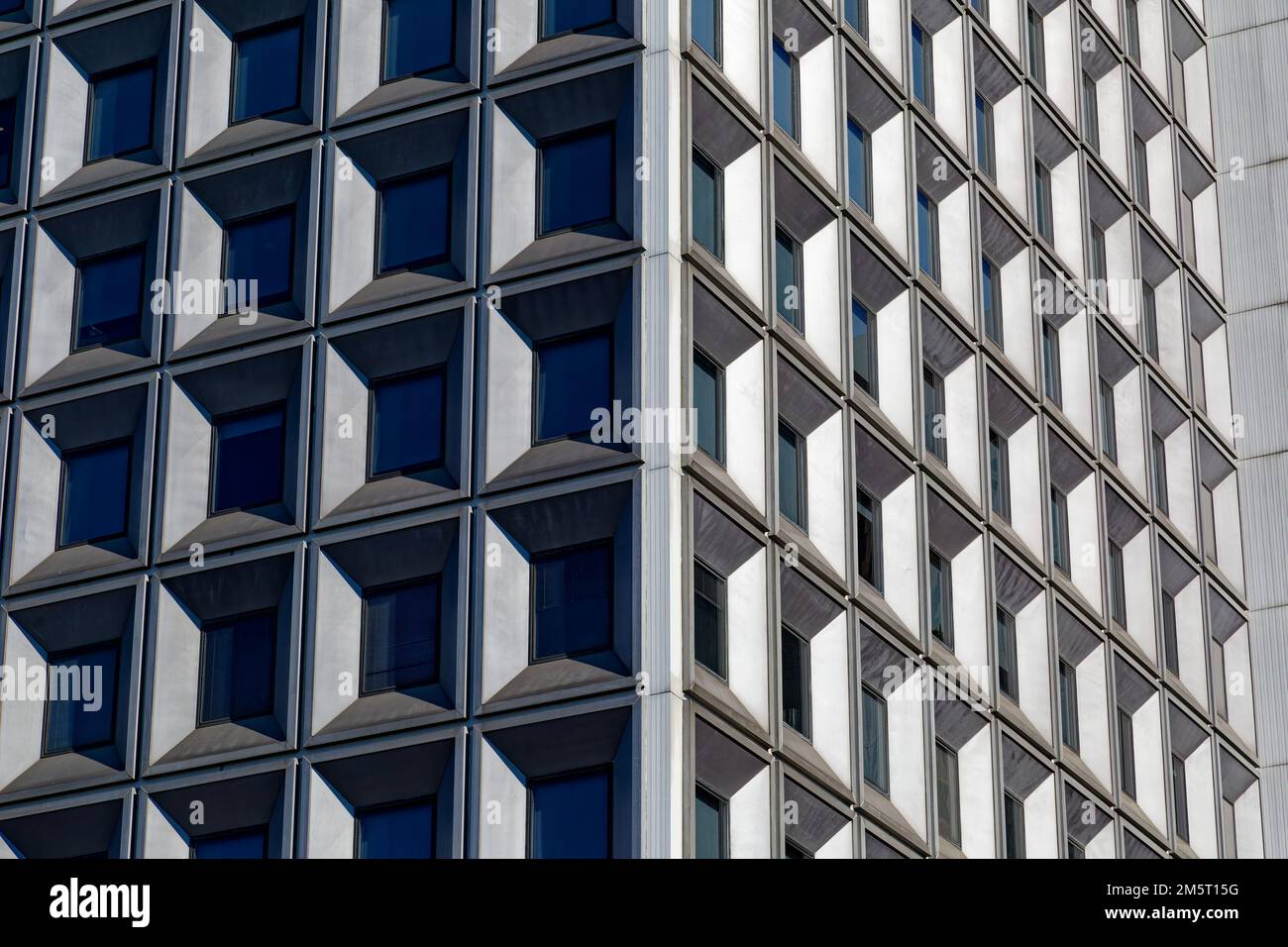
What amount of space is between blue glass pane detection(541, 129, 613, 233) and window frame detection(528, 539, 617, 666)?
5601 mm

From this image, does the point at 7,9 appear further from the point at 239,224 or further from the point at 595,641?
Answer: the point at 595,641

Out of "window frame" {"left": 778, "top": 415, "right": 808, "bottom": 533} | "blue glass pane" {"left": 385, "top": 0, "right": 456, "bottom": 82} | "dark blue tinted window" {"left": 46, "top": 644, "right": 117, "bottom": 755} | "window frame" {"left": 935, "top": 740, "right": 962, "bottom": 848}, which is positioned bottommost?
"window frame" {"left": 935, "top": 740, "right": 962, "bottom": 848}

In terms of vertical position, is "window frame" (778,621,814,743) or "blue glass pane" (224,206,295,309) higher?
"blue glass pane" (224,206,295,309)

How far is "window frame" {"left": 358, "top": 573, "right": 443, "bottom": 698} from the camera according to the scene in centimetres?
4203

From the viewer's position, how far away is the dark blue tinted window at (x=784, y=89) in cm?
4756

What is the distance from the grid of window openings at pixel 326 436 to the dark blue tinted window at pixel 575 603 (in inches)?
1.8

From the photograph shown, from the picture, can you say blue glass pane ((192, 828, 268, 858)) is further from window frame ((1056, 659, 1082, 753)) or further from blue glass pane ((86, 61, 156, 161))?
window frame ((1056, 659, 1082, 753))

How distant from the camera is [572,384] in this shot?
42.5 metres

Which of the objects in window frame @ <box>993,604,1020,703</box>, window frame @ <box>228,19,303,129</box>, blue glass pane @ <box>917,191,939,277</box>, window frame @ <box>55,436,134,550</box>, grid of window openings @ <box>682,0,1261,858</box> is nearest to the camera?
grid of window openings @ <box>682,0,1261,858</box>

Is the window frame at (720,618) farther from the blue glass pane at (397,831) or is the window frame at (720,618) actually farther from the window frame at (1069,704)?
the window frame at (1069,704)

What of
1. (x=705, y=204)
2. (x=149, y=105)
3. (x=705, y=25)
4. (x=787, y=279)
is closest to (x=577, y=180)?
(x=705, y=204)

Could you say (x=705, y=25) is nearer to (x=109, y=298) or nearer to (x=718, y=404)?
(x=718, y=404)

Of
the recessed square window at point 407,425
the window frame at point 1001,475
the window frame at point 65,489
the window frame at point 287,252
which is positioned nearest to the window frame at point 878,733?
the window frame at point 1001,475

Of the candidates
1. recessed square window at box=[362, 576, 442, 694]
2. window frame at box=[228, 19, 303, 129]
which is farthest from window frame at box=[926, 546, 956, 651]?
window frame at box=[228, 19, 303, 129]
